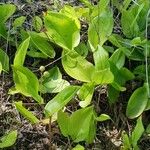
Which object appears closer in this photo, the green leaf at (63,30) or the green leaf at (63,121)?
the green leaf at (63,121)

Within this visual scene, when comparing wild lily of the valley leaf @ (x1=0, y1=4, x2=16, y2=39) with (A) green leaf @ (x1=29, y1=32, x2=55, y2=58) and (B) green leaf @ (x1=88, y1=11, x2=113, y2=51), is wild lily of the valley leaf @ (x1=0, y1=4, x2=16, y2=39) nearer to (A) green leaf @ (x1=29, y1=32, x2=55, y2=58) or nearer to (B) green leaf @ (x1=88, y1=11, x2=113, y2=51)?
(A) green leaf @ (x1=29, y1=32, x2=55, y2=58)

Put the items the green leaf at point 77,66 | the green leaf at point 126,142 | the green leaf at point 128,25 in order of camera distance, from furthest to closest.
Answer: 1. the green leaf at point 128,25
2. the green leaf at point 77,66
3. the green leaf at point 126,142

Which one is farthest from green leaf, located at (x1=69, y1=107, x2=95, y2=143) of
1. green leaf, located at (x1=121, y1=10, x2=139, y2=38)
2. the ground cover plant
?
green leaf, located at (x1=121, y1=10, x2=139, y2=38)

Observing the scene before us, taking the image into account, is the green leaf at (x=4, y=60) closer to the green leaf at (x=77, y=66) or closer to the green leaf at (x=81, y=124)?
the green leaf at (x=77, y=66)

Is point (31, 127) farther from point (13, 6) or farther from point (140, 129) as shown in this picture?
point (13, 6)

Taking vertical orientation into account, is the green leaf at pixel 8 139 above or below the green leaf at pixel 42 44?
below

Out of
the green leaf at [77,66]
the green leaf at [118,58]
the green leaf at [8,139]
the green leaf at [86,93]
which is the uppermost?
the green leaf at [118,58]

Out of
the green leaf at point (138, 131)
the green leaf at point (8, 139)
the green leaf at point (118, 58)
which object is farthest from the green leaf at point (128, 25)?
the green leaf at point (8, 139)

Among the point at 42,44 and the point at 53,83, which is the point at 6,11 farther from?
the point at 53,83

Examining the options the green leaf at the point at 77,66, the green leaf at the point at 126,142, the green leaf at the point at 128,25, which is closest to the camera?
the green leaf at the point at 126,142
